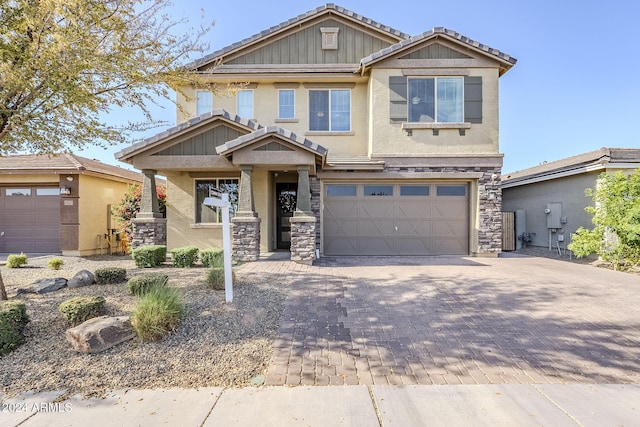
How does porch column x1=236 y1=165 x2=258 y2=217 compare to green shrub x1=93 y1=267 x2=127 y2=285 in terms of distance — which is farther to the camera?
porch column x1=236 y1=165 x2=258 y2=217

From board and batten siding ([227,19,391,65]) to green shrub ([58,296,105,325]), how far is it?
10.6 m

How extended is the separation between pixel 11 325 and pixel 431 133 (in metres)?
11.3

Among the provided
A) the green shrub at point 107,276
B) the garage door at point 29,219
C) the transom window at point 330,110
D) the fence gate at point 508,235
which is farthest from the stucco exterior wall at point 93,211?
the fence gate at point 508,235

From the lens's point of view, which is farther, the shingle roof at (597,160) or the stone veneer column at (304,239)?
the shingle roof at (597,160)

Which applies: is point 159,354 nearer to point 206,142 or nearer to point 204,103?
point 206,142

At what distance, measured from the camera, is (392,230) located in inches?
463

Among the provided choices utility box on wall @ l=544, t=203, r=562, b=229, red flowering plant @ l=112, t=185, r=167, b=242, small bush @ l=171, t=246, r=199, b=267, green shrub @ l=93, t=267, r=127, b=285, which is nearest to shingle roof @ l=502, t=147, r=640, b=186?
utility box on wall @ l=544, t=203, r=562, b=229

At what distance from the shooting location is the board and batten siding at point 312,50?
41.7 ft

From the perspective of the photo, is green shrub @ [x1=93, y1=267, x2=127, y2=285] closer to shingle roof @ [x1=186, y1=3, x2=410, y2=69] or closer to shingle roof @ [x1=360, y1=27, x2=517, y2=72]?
shingle roof @ [x1=186, y1=3, x2=410, y2=69]

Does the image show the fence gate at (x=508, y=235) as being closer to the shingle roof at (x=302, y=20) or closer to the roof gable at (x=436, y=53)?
the roof gable at (x=436, y=53)

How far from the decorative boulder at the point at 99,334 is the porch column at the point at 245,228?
533cm

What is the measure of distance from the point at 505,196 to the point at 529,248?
3.57 meters

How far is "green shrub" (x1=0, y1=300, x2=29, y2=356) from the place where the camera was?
4.09m

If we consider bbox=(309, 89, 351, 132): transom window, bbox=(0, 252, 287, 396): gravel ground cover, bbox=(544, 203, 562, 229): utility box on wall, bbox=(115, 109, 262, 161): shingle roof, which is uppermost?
bbox=(309, 89, 351, 132): transom window
